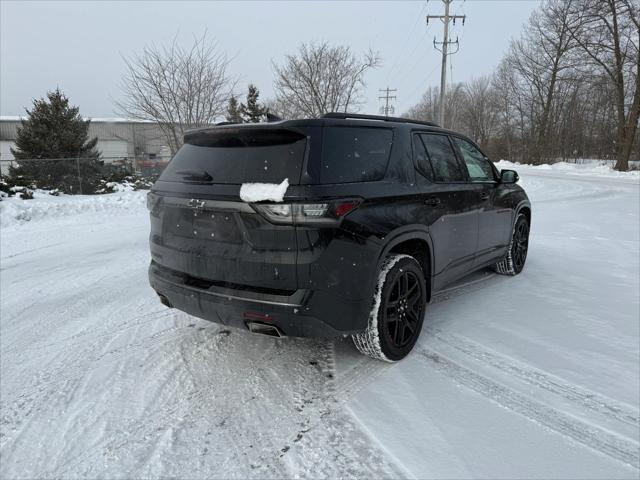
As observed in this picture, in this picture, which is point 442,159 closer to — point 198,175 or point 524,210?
point 198,175

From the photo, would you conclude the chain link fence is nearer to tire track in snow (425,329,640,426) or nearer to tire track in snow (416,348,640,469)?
tire track in snow (425,329,640,426)

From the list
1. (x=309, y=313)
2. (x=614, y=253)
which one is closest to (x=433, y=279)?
(x=309, y=313)

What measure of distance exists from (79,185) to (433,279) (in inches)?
611

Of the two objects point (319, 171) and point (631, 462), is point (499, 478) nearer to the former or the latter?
point (631, 462)

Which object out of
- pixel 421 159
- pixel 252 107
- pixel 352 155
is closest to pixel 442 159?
pixel 421 159

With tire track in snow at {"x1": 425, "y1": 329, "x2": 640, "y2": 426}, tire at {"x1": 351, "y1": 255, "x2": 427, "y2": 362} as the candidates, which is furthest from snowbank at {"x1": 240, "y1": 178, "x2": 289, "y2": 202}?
tire track in snow at {"x1": 425, "y1": 329, "x2": 640, "y2": 426}

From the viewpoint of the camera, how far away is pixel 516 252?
5211 mm

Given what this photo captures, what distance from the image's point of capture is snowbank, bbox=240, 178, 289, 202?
2432 millimetres

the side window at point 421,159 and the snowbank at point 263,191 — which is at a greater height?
the side window at point 421,159

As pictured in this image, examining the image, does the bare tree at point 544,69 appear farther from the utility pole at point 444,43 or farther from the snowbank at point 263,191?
the snowbank at point 263,191

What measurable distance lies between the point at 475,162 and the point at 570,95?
46527mm

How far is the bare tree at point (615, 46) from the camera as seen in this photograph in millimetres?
25672

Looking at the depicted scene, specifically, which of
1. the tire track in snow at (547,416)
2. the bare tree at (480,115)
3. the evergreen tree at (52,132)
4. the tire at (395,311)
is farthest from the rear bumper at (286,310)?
the bare tree at (480,115)

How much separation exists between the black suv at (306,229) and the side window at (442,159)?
131mm
